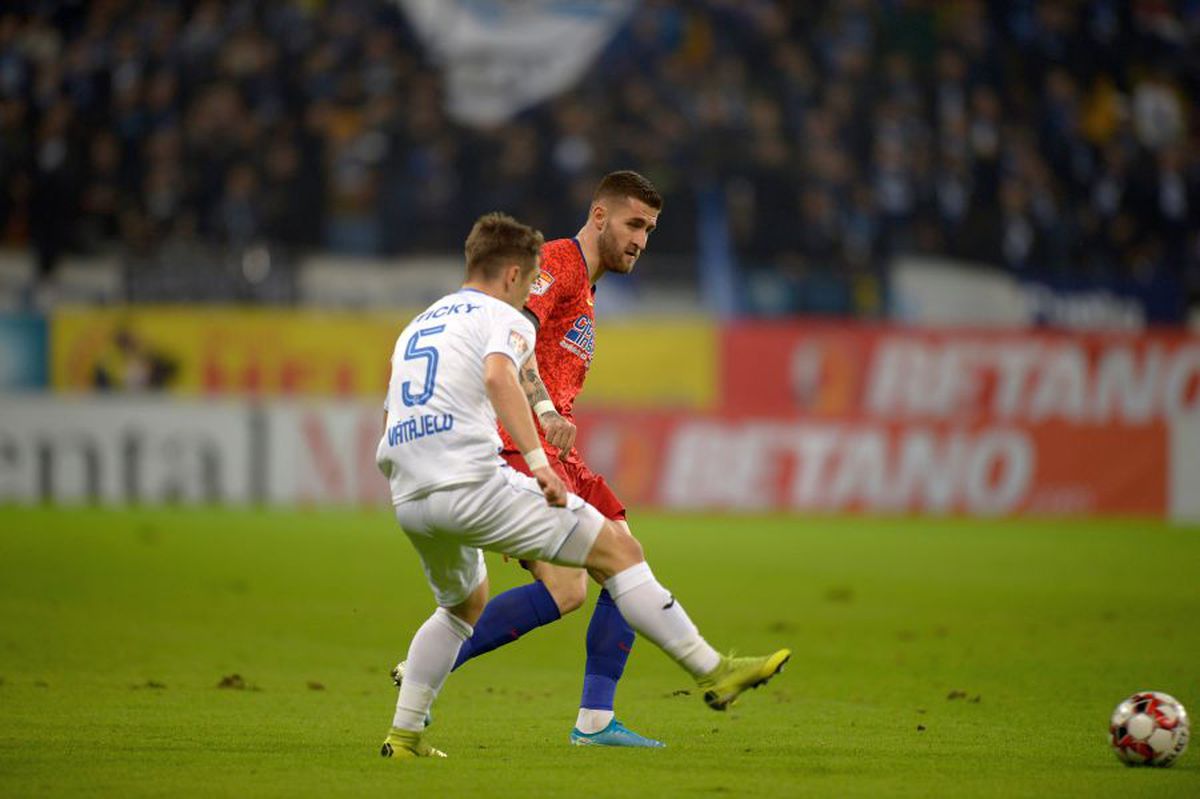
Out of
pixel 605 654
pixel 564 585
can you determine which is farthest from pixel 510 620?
pixel 605 654

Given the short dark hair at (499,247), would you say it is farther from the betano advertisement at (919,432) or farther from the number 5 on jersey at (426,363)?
the betano advertisement at (919,432)

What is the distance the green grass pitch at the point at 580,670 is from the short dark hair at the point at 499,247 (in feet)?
5.57

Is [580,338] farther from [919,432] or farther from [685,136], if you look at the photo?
[685,136]

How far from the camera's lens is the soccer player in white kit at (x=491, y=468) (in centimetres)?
580

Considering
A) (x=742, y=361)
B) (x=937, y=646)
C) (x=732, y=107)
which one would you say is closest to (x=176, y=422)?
(x=742, y=361)

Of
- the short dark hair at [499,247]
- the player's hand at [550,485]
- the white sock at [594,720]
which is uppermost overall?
the short dark hair at [499,247]

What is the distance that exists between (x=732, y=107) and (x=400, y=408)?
692 inches

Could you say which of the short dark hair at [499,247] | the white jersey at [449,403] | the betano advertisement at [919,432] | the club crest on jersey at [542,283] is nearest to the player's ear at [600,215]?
the club crest on jersey at [542,283]

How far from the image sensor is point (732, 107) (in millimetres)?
22953

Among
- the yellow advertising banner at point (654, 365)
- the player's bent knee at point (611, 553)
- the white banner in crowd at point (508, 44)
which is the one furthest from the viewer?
the white banner in crowd at point (508, 44)

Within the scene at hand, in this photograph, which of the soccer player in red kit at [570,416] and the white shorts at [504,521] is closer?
the white shorts at [504,521]

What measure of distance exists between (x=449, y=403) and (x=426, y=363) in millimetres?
167

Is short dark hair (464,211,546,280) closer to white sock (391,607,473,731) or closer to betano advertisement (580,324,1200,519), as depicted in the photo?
white sock (391,607,473,731)

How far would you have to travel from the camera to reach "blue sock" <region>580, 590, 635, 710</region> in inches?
265
